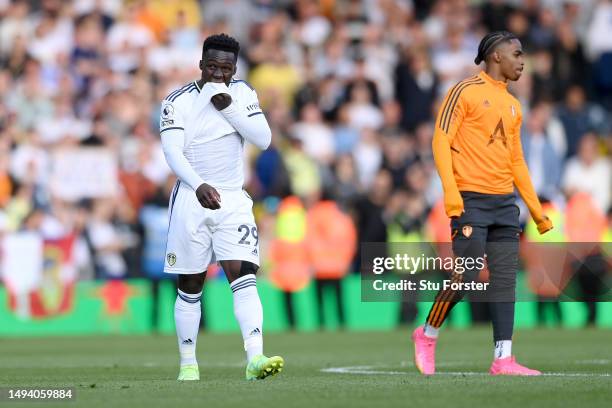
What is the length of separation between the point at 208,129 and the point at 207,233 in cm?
75

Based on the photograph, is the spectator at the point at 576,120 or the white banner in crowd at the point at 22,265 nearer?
the white banner in crowd at the point at 22,265

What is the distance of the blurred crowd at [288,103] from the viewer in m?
21.1

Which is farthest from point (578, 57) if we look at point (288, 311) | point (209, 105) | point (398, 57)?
point (209, 105)

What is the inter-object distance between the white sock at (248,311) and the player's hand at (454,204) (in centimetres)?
154

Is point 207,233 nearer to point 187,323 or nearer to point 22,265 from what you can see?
point 187,323

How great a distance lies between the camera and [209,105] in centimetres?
1039

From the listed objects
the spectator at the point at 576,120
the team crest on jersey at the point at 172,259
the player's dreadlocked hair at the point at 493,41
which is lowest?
the team crest on jersey at the point at 172,259

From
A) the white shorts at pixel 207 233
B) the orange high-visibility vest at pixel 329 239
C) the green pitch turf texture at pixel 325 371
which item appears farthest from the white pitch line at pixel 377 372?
the orange high-visibility vest at pixel 329 239

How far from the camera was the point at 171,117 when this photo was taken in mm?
10336

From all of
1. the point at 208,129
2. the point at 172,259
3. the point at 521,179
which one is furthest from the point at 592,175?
the point at 172,259

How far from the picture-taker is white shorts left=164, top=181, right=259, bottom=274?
10.4m

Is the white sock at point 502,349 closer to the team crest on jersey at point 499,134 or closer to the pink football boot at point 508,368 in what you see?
the pink football boot at point 508,368

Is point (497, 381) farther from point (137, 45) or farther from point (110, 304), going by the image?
point (137, 45)

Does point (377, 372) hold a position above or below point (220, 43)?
below
